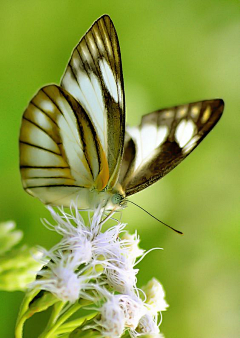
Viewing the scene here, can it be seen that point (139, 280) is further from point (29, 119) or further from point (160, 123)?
point (29, 119)

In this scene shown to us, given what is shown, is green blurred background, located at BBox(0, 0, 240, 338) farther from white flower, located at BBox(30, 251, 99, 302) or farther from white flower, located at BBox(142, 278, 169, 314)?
white flower, located at BBox(30, 251, 99, 302)

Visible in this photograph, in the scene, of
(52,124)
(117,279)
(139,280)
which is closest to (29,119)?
(52,124)

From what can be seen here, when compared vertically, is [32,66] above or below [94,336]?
above

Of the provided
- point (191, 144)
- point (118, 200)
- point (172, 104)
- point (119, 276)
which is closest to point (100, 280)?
point (119, 276)

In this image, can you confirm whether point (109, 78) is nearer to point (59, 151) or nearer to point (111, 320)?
point (59, 151)

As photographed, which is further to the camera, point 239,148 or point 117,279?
point 239,148

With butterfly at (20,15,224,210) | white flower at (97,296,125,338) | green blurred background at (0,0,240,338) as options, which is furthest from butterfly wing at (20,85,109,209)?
white flower at (97,296,125,338)
